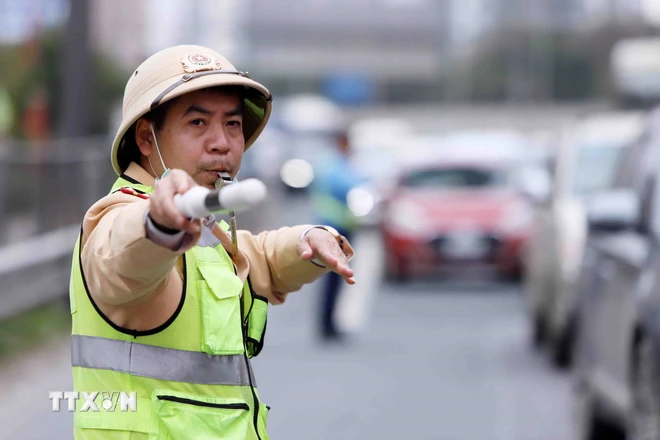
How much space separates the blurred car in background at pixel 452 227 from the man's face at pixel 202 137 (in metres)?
14.9

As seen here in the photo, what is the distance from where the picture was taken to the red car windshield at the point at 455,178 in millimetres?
19344

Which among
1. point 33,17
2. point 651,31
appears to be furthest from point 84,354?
point 651,31

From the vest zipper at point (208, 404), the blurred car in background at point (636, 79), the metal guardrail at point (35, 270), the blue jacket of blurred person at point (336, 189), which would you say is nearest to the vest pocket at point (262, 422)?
the vest zipper at point (208, 404)

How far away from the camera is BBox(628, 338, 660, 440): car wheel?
252 inches

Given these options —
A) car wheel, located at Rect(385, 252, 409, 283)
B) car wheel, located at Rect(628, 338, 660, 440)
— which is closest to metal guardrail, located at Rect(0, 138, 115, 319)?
car wheel, located at Rect(385, 252, 409, 283)

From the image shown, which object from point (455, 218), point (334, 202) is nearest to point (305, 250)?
point (334, 202)

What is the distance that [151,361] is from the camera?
314 cm

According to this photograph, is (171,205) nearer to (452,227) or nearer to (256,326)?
(256,326)

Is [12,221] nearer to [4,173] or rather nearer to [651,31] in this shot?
[4,173]

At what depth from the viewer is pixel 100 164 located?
15.9 m

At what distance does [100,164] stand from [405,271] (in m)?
4.46

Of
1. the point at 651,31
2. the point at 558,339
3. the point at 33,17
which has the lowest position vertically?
the point at 558,339

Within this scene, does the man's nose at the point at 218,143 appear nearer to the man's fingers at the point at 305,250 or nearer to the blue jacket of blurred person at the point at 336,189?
the man's fingers at the point at 305,250

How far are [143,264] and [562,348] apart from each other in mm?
9568
